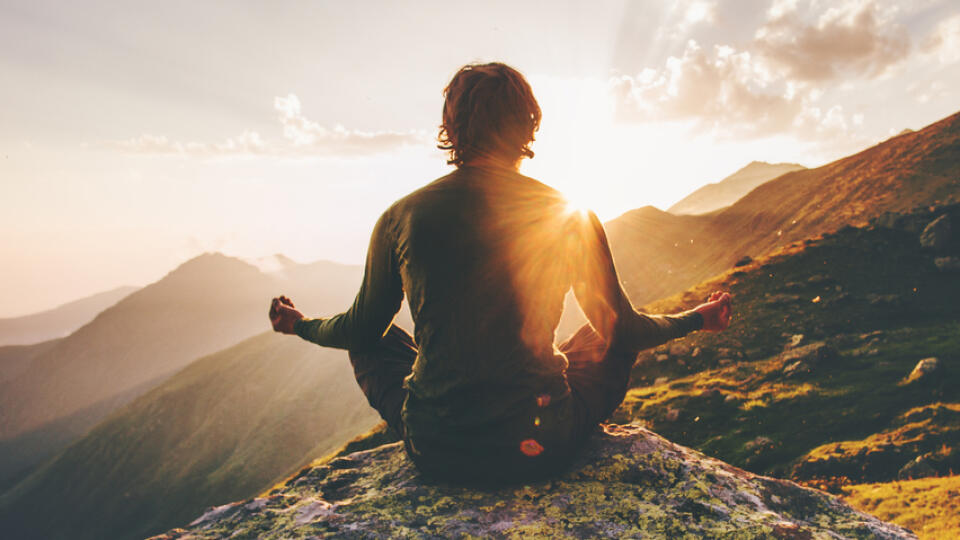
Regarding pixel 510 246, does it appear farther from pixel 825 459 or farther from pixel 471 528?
pixel 825 459

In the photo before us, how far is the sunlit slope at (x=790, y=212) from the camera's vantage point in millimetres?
48344

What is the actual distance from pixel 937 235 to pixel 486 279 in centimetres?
3678

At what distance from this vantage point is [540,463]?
3727 millimetres

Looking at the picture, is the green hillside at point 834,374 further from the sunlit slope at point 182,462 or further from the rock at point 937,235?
the sunlit slope at point 182,462

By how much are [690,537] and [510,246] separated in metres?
2.37

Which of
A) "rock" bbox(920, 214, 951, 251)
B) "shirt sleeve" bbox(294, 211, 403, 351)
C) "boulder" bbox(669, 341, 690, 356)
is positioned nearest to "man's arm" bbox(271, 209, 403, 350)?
"shirt sleeve" bbox(294, 211, 403, 351)

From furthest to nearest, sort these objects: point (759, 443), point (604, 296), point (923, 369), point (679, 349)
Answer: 1. point (679, 349)
2. point (923, 369)
3. point (759, 443)
4. point (604, 296)

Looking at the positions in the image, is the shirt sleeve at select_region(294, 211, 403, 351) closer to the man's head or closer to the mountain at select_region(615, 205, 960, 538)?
the man's head

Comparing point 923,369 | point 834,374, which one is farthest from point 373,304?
point 923,369

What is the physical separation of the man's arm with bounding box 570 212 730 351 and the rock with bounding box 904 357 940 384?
20.9 meters

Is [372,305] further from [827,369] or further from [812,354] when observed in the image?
[812,354]

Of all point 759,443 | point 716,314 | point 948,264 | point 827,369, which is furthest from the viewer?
point 948,264

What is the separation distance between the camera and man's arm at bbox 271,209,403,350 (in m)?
3.63

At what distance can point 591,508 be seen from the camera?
11.6 feet
